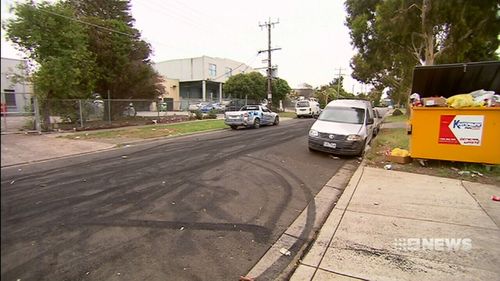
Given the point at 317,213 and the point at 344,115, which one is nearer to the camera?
the point at 317,213

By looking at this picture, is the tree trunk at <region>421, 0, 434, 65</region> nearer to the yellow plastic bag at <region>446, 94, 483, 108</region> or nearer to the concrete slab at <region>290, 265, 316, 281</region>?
the yellow plastic bag at <region>446, 94, 483, 108</region>

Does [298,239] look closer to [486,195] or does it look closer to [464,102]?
[486,195]

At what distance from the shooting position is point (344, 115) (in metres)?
11.2

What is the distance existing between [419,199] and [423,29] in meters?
12.9

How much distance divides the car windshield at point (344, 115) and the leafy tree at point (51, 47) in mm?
12799

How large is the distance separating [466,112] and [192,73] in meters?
52.9

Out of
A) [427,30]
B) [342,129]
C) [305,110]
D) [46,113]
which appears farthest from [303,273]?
[305,110]

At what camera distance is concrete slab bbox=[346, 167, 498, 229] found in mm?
4965

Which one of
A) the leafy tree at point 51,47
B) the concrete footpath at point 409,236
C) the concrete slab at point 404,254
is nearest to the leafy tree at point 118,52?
the leafy tree at point 51,47

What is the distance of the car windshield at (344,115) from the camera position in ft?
35.8

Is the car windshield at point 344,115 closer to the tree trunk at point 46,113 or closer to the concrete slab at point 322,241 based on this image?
the concrete slab at point 322,241

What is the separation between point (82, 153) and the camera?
1103 centimetres

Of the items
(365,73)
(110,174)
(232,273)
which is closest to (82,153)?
(110,174)

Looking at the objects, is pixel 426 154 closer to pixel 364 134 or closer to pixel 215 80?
pixel 364 134
